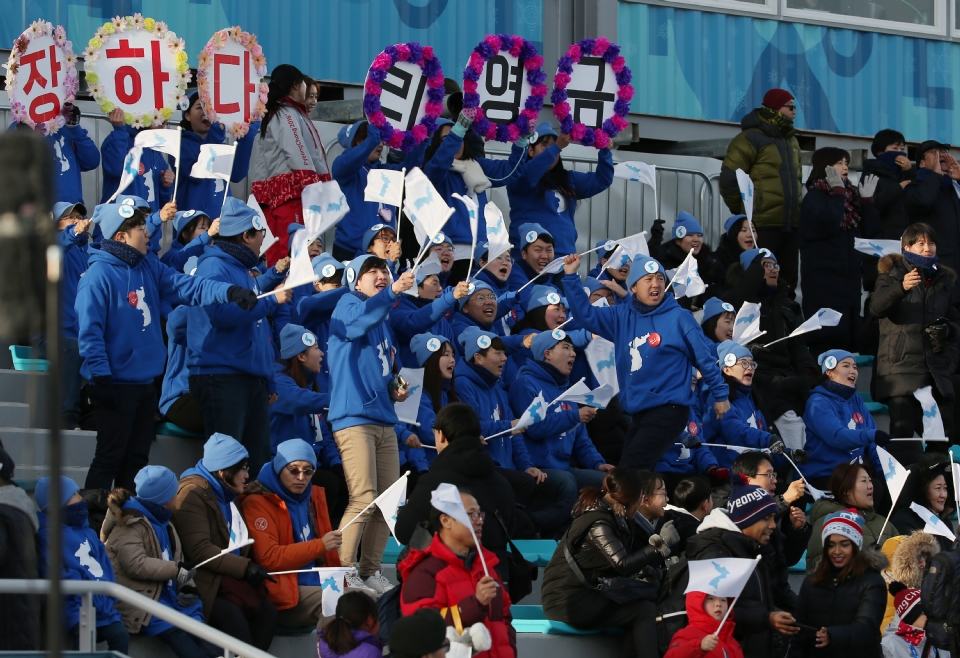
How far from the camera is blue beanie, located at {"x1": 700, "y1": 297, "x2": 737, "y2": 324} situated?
11.8 meters

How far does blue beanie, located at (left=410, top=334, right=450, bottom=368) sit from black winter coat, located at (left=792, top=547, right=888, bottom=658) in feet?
8.78

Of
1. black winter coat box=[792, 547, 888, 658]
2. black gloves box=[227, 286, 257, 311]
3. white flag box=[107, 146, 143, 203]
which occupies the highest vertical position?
white flag box=[107, 146, 143, 203]

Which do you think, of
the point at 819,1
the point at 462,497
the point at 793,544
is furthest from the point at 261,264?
the point at 819,1

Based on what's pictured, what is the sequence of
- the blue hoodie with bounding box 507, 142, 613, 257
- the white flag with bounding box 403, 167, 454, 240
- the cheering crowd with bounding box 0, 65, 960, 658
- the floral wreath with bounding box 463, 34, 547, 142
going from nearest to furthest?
1. the cheering crowd with bounding box 0, 65, 960, 658
2. the white flag with bounding box 403, 167, 454, 240
3. the floral wreath with bounding box 463, 34, 547, 142
4. the blue hoodie with bounding box 507, 142, 613, 257

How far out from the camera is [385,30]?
572 inches

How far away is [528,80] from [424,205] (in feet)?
8.90

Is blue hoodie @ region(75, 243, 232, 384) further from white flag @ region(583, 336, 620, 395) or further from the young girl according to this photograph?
white flag @ region(583, 336, 620, 395)

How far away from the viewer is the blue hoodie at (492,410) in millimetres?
9695

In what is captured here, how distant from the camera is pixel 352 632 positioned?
6.51 m

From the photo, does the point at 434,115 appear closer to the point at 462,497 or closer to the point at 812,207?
the point at 812,207

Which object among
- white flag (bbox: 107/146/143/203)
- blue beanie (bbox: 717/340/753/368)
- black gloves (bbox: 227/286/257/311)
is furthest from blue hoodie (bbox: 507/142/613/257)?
black gloves (bbox: 227/286/257/311)

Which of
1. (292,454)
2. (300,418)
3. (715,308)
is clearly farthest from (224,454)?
(715,308)

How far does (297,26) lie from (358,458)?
6.62 meters

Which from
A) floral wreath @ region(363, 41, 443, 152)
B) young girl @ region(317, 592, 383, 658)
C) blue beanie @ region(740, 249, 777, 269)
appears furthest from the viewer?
blue beanie @ region(740, 249, 777, 269)
